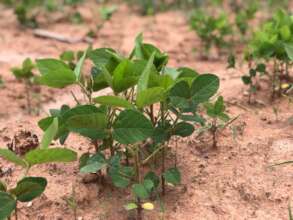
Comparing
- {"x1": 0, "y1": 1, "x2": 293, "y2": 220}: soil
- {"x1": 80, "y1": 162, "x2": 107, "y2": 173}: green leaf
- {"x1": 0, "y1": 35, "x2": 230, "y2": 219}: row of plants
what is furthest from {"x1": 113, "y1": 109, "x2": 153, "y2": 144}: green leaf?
{"x1": 0, "y1": 1, "x2": 293, "y2": 220}: soil

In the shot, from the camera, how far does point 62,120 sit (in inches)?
78.8

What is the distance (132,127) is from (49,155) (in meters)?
0.30

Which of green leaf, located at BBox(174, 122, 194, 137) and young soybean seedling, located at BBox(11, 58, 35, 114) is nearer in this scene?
green leaf, located at BBox(174, 122, 194, 137)

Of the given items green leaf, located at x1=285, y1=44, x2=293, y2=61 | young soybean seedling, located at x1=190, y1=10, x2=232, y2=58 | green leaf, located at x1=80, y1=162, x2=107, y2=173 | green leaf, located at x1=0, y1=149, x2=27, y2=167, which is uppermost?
young soybean seedling, located at x1=190, y1=10, x2=232, y2=58

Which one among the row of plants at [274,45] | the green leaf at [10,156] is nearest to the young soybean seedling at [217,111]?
the row of plants at [274,45]

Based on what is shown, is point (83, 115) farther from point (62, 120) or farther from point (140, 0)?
point (140, 0)

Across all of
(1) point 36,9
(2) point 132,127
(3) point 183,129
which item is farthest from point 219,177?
(1) point 36,9

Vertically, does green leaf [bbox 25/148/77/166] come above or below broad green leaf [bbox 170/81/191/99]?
below

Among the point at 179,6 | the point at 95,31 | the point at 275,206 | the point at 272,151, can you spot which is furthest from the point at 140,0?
the point at 275,206

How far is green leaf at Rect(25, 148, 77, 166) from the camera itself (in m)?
1.76

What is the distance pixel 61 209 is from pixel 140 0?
3.99 meters

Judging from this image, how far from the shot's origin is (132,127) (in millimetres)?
1900

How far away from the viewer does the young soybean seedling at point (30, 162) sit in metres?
1.77

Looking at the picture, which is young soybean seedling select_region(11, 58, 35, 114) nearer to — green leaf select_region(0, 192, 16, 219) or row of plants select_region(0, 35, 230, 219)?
row of plants select_region(0, 35, 230, 219)
